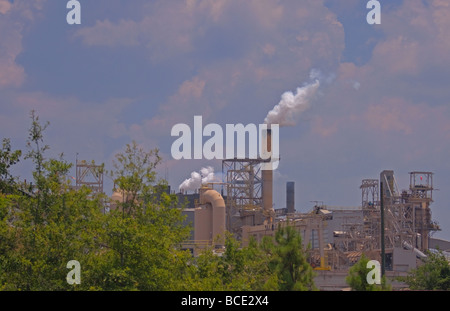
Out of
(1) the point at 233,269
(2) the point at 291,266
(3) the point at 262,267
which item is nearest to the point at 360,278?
(2) the point at 291,266

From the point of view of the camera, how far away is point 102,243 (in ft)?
88.8

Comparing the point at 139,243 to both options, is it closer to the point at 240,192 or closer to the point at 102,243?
the point at 102,243

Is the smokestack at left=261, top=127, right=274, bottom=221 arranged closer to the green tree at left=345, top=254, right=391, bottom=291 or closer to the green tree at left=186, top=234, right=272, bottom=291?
the green tree at left=186, top=234, right=272, bottom=291

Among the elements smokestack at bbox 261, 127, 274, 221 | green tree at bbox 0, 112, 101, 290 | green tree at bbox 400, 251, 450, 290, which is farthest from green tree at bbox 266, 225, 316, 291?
smokestack at bbox 261, 127, 274, 221

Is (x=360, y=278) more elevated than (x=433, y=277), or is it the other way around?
(x=360, y=278)

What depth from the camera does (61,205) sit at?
27734 mm

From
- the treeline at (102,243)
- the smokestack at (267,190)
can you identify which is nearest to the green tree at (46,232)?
the treeline at (102,243)

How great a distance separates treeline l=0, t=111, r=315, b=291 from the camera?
82.6 ft

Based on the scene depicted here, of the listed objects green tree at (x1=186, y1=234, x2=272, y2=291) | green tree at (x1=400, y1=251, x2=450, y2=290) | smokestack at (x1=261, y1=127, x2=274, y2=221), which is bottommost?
green tree at (x1=400, y1=251, x2=450, y2=290)

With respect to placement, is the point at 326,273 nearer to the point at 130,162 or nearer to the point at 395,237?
the point at 395,237


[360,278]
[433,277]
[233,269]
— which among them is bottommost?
[433,277]

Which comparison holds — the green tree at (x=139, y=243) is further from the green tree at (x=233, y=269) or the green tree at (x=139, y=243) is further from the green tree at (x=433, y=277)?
the green tree at (x=433, y=277)

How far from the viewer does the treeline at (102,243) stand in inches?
992

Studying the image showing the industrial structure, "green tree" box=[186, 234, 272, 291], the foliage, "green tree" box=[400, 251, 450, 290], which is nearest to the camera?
the foliage
